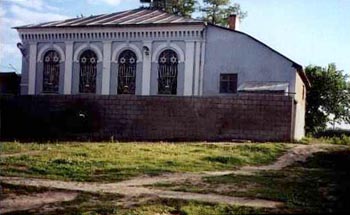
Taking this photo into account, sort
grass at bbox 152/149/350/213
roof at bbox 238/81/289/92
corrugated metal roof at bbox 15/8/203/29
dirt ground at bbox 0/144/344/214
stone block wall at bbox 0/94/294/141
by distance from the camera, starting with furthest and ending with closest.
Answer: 1. corrugated metal roof at bbox 15/8/203/29
2. roof at bbox 238/81/289/92
3. stone block wall at bbox 0/94/294/141
4. dirt ground at bbox 0/144/344/214
5. grass at bbox 152/149/350/213

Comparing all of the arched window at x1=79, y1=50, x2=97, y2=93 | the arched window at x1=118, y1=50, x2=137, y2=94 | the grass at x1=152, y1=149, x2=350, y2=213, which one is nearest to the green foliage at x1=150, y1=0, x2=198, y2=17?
the arched window at x1=79, y1=50, x2=97, y2=93

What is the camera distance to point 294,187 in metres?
8.59

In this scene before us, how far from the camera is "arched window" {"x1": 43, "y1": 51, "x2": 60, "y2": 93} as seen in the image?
25.3 m

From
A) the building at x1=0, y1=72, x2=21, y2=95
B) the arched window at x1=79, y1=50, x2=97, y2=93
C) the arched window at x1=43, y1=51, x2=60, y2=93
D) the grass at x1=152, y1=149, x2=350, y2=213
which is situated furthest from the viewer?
the building at x1=0, y1=72, x2=21, y2=95

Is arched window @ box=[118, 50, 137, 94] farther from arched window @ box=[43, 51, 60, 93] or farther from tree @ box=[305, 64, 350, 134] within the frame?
tree @ box=[305, 64, 350, 134]

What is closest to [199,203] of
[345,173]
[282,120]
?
[345,173]

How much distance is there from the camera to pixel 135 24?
930 inches

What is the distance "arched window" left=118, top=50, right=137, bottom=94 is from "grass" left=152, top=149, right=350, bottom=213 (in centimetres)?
1389

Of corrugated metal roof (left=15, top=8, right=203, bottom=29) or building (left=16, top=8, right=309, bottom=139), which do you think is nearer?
building (left=16, top=8, right=309, bottom=139)

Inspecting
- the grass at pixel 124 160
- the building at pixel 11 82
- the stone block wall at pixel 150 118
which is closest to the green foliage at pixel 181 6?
the building at pixel 11 82

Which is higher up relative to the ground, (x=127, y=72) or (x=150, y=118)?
(x=127, y=72)

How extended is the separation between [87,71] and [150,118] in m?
7.95

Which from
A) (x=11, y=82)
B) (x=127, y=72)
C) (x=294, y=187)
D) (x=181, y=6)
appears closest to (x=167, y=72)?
(x=127, y=72)

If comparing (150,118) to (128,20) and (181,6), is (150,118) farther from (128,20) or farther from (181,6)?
(181,6)
